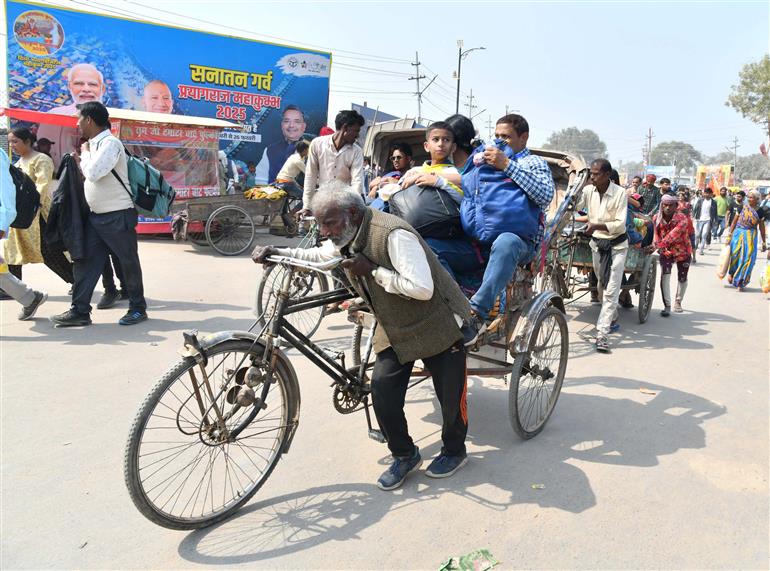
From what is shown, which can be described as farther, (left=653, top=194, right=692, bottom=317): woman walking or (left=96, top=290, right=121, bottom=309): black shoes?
(left=653, top=194, right=692, bottom=317): woman walking

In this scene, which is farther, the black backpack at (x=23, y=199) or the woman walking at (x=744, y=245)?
the woman walking at (x=744, y=245)

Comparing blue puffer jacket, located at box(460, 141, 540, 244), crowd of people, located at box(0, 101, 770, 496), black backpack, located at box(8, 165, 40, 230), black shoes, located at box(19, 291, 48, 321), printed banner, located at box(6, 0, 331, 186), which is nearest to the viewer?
crowd of people, located at box(0, 101, 770, 496)

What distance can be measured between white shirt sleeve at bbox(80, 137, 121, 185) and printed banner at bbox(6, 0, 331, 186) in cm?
946

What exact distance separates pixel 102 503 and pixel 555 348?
9.65ft

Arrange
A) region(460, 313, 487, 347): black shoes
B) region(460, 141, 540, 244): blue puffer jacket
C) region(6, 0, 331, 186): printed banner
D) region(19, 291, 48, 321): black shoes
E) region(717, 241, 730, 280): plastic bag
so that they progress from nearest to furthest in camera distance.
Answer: region(460, 313, 487, 347): black shoes
region(460, 141, 540, 244): blue puffer jacket
region(19, 291, 48, 321): black shoes
region(717, 241, 730, 280): plastic bag
region(6, 0, 331, 186): printed banner

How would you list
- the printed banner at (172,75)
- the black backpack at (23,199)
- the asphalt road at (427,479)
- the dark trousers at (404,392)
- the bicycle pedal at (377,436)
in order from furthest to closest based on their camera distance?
the printed banner at (172,75), the black backpack at (23,199), the bicycle pedal at (377,436), the dark trousers at (404,392), the asphalt road at (427,479)

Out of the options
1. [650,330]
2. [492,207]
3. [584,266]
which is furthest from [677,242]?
[492,207]

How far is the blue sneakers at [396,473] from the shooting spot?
3.05 metres

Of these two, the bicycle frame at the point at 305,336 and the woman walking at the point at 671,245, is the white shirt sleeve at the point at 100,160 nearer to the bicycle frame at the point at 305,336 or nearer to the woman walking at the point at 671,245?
the bicycle frame at the point at 305,336

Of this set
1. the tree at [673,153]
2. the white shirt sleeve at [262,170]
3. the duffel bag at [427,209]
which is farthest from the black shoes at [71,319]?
the tree at [673,153]

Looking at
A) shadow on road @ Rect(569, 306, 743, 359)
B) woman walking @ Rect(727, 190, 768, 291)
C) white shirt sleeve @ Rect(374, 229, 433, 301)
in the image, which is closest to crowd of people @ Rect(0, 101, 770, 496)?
white shirt sleeve @ Rect(374, 229, 433, 301)

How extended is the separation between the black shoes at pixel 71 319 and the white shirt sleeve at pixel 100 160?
4.30ft

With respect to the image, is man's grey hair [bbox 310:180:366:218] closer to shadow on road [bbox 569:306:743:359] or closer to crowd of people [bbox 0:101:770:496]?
crowd of people [bbox 0:101:770:496]

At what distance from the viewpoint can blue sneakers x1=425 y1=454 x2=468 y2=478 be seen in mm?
3180
